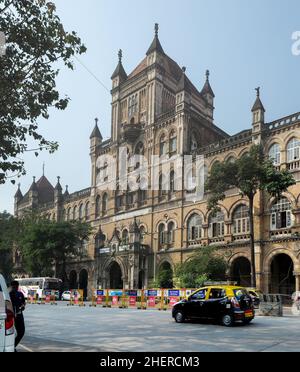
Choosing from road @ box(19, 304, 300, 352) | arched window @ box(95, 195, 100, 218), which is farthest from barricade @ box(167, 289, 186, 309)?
arched window @ box(95, 195, 100, 218)

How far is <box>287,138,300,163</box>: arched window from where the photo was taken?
116 feet

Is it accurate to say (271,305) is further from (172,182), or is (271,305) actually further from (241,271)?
(172,182)

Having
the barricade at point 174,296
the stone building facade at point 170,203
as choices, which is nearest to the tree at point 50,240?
the stone building facade at point 170,203

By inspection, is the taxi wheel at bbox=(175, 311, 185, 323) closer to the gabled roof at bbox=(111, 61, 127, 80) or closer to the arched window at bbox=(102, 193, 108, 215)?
the arched window at bbox=(102, 193, 108, 215)

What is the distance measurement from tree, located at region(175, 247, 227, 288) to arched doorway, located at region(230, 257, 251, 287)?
2.07 metres

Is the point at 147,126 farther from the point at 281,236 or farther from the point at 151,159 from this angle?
the point at 281,236

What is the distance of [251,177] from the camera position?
30.0 m

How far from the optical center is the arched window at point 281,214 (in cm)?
3494

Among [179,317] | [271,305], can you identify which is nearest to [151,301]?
[271,305]

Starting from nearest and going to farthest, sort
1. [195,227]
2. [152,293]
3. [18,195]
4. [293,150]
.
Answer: [152,293], [293,150], [195,227], [18,195]

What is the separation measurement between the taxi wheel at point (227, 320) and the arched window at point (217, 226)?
22164 millimetres

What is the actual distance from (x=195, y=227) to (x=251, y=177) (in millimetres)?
13190

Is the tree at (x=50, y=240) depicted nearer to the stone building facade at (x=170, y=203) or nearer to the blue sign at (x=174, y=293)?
the stone building facade at (x=170, y=203)

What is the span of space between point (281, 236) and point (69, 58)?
79.7 feet
